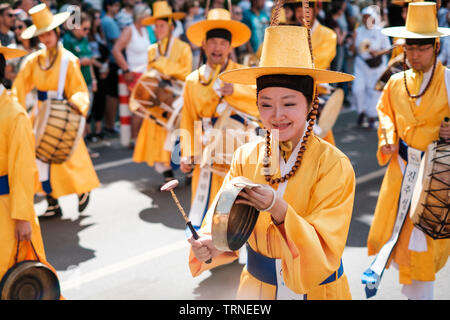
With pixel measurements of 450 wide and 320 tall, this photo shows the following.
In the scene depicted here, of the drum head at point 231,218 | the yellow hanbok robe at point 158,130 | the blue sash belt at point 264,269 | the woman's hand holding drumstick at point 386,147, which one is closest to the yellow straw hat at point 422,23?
the woman's hand holding drumstick at point 386,147

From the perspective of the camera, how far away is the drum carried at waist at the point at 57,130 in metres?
5.54

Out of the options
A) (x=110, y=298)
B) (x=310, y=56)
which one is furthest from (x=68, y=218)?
(x=310, y=56)

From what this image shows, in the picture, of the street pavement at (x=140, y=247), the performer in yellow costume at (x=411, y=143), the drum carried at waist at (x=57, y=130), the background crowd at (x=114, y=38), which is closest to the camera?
the performer in yellow costume at (x=411, y=143)

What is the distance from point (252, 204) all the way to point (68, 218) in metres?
4.75

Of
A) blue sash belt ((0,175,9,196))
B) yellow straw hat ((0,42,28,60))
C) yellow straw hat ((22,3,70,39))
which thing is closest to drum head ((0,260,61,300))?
blue sash belt ((0,175,9,196))

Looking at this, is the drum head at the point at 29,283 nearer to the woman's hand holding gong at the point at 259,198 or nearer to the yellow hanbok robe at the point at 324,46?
the woman's hand holding gong at the point at 259,198

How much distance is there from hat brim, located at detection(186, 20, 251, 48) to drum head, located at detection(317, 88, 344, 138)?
1110 millimetres

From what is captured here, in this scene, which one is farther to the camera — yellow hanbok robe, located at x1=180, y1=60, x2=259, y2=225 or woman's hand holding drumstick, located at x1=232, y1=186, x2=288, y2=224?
yellow hanbok robe, located at x1=180, y1=60, x2=259, y2=225

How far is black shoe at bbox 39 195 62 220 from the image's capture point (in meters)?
6.29

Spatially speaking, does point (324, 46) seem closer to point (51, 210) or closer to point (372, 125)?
point (51, 210)

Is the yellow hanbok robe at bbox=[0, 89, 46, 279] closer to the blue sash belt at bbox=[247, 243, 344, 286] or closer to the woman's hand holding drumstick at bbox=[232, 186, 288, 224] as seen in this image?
the blue sash belt at bbox=[247, 243, 344, 286]

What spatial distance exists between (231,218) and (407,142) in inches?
107

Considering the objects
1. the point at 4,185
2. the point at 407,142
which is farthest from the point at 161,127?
the point at 4,185

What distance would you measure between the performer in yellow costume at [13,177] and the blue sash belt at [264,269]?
1.59 meters
